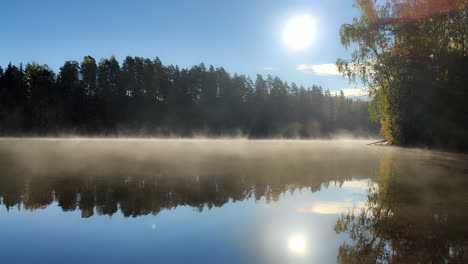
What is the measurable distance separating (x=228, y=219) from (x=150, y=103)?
90050 mm

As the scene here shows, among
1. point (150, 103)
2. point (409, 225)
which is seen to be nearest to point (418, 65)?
point (409, 225)

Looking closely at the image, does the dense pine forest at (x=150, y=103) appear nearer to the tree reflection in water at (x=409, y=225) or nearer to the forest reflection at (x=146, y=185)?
the forest reflection at (x=146, y=185)

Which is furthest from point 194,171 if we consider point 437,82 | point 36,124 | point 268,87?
point 268,87

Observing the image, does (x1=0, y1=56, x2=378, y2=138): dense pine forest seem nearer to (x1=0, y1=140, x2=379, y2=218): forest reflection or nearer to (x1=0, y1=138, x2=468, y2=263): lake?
(x1=0, y1=140, x2=379, y2=218): forest reflection

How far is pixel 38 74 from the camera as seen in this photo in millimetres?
83375

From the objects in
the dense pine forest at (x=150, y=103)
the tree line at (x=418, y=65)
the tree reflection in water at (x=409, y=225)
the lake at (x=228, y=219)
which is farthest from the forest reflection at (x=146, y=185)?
the dense pine forest at (x=150, y=103)

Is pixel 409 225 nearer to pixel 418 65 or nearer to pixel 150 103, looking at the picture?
pixel 418 65

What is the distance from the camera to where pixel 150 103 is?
311ft

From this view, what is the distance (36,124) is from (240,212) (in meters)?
79.6

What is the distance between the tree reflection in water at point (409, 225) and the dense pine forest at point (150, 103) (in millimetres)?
75472

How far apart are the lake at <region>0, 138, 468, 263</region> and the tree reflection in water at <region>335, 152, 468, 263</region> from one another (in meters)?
0.02

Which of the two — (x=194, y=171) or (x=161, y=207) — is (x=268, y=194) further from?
(x=194, y=171)

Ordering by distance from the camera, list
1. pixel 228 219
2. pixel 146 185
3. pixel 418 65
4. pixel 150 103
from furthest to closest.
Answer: pixel 150 103, pixel 418 65, pixel 146 185, pixel 228 219

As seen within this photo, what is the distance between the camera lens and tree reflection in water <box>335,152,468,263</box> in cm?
601
